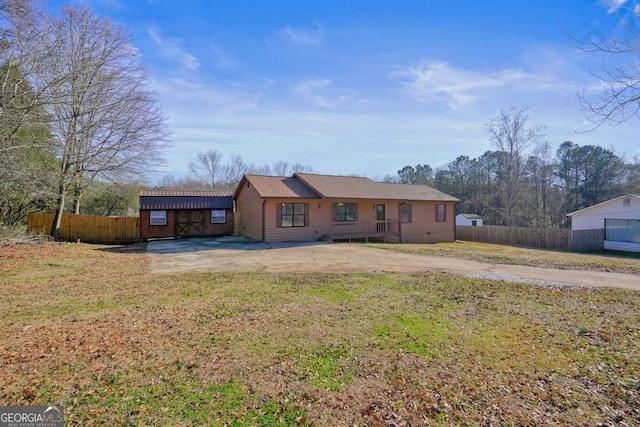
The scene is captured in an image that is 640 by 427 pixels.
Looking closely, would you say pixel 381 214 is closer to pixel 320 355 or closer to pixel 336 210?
pixel 336 210

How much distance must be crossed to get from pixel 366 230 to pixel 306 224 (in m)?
3.82

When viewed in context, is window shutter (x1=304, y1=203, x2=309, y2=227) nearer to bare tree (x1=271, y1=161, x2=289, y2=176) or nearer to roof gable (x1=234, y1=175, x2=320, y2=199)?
roof gable (x1=234, y1=175, x2=320, y2=199)

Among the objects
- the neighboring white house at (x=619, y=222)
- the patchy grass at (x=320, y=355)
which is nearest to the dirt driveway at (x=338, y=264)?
the patchy grass at (x=320, y=355)

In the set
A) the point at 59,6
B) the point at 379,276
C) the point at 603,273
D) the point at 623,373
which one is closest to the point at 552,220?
the point at 603,273

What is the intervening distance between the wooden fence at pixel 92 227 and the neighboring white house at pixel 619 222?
2550 cm

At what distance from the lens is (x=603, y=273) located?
9773mm

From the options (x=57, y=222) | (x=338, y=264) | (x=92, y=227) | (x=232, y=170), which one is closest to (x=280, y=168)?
(x=232, y=170)

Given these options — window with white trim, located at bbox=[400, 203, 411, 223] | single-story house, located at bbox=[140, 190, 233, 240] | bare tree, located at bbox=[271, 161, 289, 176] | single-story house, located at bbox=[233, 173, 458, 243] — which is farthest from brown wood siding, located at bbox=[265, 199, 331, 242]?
bare tree, located at bbox=[271, 161, 289, 176]

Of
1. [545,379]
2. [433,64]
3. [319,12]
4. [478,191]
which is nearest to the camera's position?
[545,379]

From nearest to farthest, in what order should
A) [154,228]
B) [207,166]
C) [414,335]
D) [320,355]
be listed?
[320,355] → [414,335] → [154,228] → [207,166]

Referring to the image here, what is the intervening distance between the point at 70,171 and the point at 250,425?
1725cm

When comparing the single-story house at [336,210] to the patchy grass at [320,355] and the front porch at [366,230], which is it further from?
the patchy grass at [320,355]

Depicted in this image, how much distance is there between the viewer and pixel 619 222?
19.5 m

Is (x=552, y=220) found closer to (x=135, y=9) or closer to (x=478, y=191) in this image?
(x=478, y=191)
